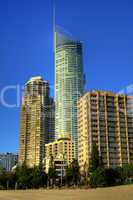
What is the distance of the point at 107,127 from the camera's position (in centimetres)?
17662

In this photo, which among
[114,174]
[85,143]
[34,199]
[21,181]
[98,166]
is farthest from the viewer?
[85,143]

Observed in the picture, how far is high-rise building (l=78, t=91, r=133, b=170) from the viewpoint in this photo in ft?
560

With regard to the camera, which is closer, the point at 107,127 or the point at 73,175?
the point at 73,175

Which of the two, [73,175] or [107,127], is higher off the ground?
[107,127]

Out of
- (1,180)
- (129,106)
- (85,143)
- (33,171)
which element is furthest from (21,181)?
(129,106)

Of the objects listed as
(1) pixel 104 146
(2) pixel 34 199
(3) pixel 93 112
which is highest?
(3) pixel 93 112

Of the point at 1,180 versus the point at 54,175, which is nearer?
the point at 54,175

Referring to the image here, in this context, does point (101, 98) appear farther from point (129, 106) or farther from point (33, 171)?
point (33, 171)

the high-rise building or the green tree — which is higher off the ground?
the high-rise building

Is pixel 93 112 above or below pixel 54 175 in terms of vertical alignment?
above

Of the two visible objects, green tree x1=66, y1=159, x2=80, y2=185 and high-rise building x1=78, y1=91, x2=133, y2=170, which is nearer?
green tree x1=66, y1=159, x2=80, y2=185

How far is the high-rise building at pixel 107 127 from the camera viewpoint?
17075 centimetres

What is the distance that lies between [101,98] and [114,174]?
71725 mm

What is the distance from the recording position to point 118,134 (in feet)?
584
